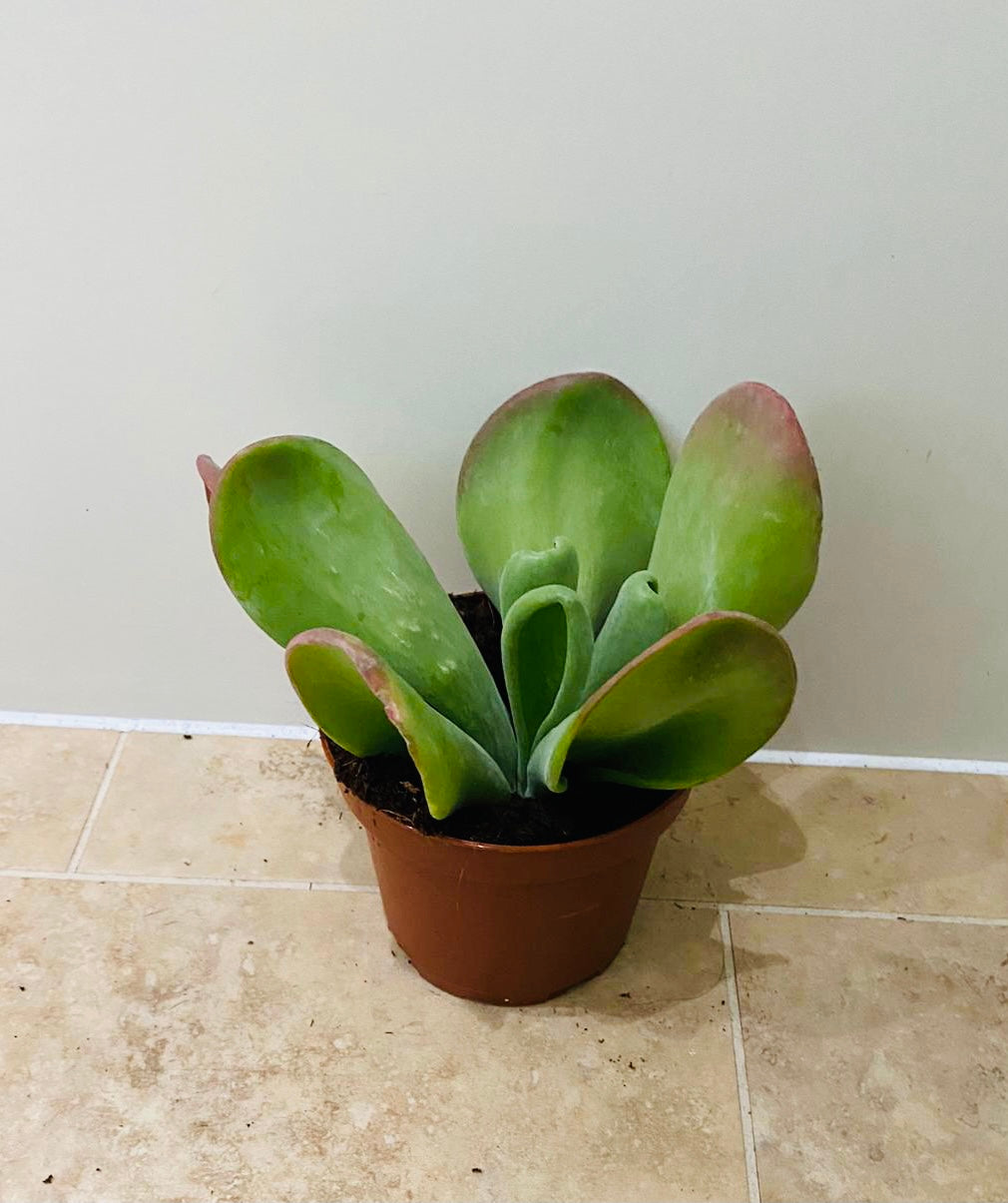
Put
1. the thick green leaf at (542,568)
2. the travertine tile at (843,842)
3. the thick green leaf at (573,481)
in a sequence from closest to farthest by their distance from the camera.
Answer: the thick green leaf at (542,568) → the thick green leaf at (573,481) → the travertine tile at (843,842)

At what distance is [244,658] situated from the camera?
985 mm

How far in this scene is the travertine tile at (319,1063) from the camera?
73 cm

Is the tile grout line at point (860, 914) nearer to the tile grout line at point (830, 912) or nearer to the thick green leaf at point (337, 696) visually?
the tile grout line at point (830, 912)

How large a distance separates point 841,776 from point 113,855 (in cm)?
59

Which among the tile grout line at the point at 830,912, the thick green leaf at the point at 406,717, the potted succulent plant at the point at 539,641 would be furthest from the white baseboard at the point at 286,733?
the thick green leaf at the point at 406,717

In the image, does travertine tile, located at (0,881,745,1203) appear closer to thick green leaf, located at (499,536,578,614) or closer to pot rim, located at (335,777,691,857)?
pot rim, located at (335,777,691,857)

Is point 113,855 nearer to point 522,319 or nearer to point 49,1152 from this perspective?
point 49,1152

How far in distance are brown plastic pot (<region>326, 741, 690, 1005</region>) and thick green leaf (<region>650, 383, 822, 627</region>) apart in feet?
0.43

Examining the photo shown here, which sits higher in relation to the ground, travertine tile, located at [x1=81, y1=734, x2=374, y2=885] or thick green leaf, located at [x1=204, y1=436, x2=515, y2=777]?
thick green leaf, located at [x1=204, y1=436, x2=515, y2=777]

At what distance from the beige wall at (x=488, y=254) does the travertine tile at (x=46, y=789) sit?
5.6 inches

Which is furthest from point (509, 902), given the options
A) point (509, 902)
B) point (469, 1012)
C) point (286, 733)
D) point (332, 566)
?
point (286, 733)

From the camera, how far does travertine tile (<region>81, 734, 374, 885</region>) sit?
3.00ft

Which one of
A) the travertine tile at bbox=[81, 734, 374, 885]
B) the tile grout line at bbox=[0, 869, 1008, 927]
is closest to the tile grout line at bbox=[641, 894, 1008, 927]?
the tile grout line at bbox=[0, 869, 1008, 927]

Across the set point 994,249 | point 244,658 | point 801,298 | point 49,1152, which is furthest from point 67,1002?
point 994,249
